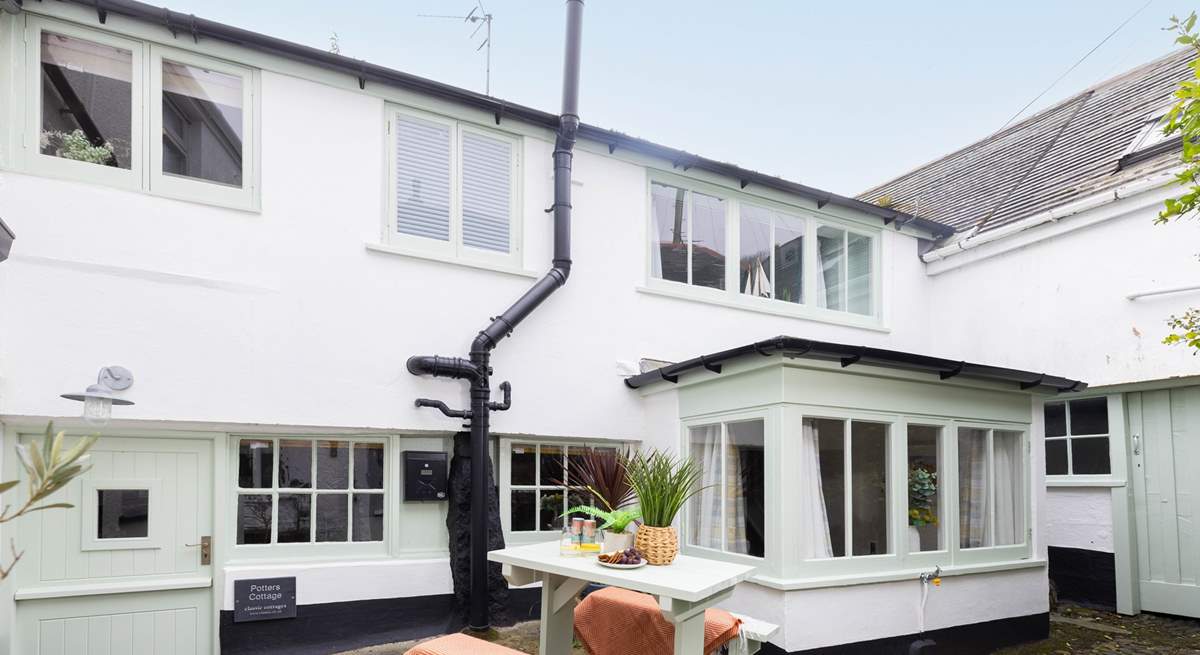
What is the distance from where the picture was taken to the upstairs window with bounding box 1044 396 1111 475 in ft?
25.6

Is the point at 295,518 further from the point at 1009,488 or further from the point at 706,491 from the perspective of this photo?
the point at 1009,488

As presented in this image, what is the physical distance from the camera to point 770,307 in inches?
319

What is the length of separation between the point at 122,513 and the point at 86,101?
296 cm

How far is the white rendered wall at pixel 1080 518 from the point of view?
25.1 feet

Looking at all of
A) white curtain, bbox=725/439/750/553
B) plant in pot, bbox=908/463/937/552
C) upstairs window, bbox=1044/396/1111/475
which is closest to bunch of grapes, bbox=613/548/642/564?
white curtain, bbox=725/439/750/553

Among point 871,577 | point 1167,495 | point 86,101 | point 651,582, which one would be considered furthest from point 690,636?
point 1167,495

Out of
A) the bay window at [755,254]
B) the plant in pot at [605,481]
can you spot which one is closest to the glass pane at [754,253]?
the bay window at [755,254]

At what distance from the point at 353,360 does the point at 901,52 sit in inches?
384

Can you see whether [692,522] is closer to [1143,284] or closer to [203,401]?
[203,401]

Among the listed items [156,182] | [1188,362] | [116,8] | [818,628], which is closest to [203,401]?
[156,182]

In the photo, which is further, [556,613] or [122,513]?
[122,513]

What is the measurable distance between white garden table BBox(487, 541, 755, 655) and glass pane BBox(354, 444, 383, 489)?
2.24 m

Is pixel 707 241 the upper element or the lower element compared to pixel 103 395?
upper

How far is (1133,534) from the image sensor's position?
7.46 m
